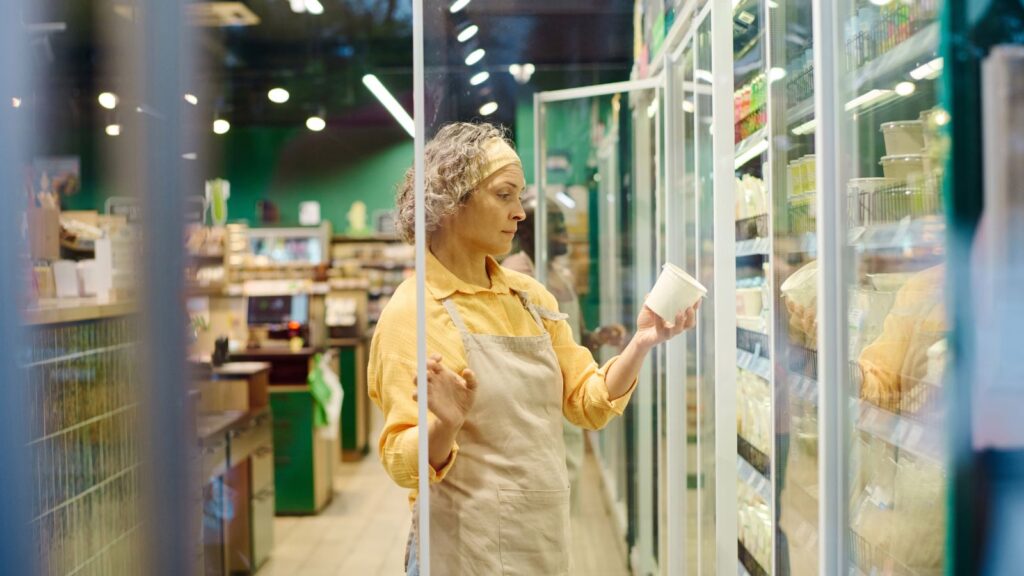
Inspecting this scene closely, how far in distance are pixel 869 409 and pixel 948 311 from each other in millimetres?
309

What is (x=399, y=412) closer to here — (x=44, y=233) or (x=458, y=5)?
(x=458, y=5)

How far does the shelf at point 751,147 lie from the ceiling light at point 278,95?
7104 mm

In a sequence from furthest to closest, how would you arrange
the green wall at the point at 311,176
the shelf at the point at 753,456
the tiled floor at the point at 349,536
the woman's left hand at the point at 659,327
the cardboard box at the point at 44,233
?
the green wall at the point at 311,176
the tiled floor at the point at 349,536
the shelf at the point at 753,456
the cardboard box at the point at 44,233
the woman's left hand at the point at 659,327

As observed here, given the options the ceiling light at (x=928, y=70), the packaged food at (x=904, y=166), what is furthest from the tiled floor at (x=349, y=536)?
the ceiling light at (x=928, y=70)

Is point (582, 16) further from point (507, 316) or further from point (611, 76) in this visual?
point (507, 316)

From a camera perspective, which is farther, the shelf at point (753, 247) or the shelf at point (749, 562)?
the shelf at point (749, 562)

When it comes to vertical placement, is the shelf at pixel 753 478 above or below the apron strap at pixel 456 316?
below

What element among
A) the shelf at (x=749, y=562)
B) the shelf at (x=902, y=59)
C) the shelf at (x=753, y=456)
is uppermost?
the shelf at (x=902, y=59)

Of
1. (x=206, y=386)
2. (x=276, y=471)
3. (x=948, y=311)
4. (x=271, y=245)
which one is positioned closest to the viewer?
(x=948, y=311)

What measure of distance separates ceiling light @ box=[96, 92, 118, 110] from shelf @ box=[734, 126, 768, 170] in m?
1.38

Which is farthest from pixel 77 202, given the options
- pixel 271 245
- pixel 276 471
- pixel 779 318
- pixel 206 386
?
pixel 271 245

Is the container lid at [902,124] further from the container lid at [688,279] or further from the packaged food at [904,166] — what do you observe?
the container lid at [688,279]

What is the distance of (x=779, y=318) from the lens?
67.6 inches

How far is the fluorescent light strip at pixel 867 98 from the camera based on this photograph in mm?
1448
